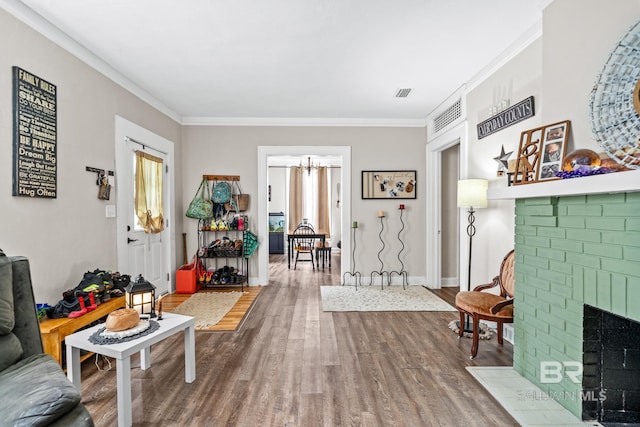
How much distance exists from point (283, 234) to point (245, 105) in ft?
14.5

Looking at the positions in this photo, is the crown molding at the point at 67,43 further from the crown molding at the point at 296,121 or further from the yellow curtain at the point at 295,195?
the yellow curtain at the point at 295,195

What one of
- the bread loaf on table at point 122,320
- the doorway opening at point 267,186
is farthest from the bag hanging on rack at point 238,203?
the bread loaf on table at point 122,320

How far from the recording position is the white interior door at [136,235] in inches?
128

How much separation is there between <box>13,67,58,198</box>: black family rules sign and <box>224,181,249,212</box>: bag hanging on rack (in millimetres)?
2428

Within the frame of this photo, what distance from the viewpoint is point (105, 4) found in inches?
84.6

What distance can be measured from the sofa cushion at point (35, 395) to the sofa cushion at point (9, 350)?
0.06 m

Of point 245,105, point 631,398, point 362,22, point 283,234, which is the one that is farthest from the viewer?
point 283,234

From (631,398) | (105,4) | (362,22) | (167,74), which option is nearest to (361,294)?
(631,398)

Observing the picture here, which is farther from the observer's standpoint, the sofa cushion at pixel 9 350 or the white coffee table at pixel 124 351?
the white coffee table at pixel 124 351

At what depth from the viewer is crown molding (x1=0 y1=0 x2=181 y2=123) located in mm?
2127

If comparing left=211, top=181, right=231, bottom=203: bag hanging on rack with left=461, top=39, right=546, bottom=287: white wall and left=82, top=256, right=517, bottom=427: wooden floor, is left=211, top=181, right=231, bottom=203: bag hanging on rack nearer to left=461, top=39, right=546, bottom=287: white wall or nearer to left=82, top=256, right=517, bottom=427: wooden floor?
left=82, top=256, right=517, bottom=427: wooden floor

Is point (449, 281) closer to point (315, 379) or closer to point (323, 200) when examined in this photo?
point (315, 379)

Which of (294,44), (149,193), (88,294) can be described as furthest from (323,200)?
(88,294)

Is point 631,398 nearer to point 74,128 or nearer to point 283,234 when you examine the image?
point 74,128
